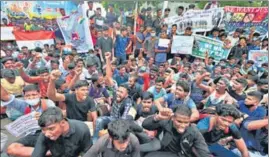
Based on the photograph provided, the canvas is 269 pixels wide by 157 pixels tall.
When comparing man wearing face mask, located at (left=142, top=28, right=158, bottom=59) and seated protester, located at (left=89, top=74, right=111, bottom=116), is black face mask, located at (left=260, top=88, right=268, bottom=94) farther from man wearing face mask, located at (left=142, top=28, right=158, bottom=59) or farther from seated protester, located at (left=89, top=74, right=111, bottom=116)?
man wearing face mask, located at (left=142, top=28, right=158, bottom=59)

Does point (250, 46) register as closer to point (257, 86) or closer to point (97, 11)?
point (257, 86)

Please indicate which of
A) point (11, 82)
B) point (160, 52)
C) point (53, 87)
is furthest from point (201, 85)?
point (11, 82)

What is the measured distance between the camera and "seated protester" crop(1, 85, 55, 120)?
2.68 meters

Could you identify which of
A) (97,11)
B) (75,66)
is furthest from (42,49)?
(75,66)

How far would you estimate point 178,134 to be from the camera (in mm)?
2451

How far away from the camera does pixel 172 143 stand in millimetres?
2498

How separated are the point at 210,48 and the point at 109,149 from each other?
4002 mm

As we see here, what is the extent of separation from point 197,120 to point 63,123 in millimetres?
1424

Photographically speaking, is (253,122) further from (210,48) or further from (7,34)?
(7,34)

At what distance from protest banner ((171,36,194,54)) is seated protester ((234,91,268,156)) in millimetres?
2780

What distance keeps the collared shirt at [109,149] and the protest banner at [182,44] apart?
12.4ft

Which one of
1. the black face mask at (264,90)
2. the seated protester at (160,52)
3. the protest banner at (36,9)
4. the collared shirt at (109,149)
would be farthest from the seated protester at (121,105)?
the protest banner at (36,9)

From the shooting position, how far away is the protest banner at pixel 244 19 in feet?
19.6

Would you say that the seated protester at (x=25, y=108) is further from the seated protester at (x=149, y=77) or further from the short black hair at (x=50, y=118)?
the seated protester at (x=149, y=77)
